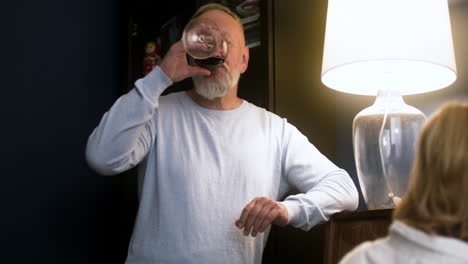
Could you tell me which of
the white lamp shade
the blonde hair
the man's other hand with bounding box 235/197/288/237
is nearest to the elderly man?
the man's other hand with bounding box 235/197/288/237

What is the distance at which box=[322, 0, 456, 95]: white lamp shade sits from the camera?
120 centimetres

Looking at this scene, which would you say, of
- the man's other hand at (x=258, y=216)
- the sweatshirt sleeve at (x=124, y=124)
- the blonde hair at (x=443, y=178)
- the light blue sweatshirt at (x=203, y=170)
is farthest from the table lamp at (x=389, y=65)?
the blonde hair at (x=443, y=178)

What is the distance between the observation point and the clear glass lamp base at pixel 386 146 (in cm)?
126

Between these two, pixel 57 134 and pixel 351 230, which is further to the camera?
pixel 57 134

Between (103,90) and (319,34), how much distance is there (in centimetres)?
112

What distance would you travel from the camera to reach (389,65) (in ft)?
4.54

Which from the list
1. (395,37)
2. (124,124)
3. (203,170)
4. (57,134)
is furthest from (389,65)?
(57,134)

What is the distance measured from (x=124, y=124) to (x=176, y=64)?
0.76 feet

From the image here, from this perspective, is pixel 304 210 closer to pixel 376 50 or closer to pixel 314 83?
pixel 376 50

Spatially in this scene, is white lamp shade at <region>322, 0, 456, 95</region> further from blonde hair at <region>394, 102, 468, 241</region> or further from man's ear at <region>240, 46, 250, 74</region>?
blonde hair at <region>394, 102, 468, 241</region>

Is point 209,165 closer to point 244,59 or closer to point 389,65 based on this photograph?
point 244,59

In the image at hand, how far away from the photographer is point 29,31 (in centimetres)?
210

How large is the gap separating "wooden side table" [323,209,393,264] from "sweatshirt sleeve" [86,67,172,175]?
0.56 metres

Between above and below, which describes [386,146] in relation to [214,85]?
below
